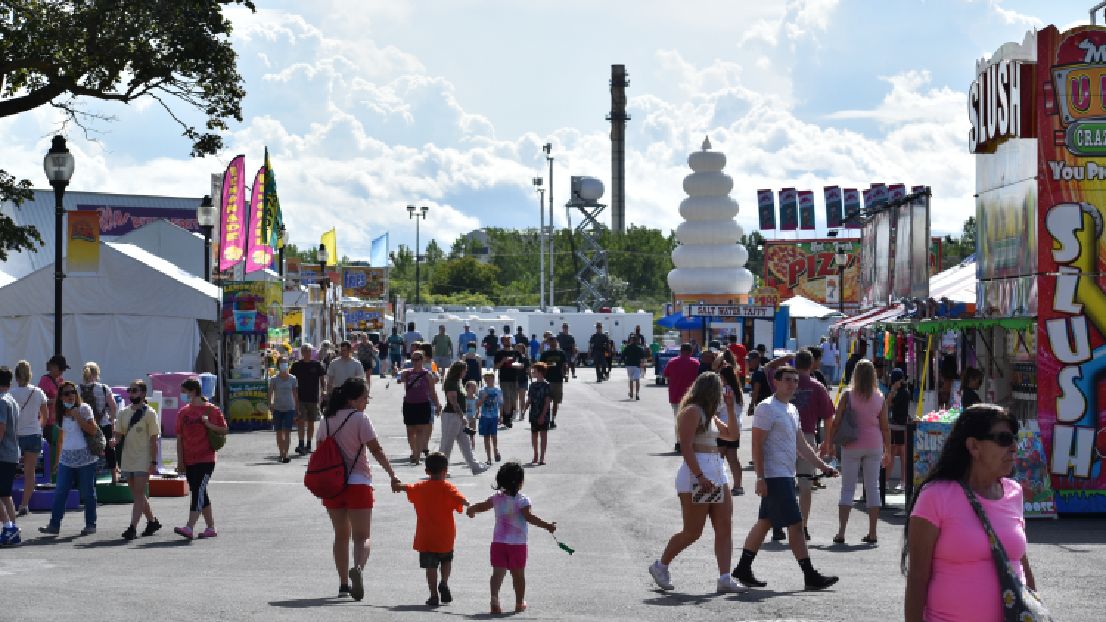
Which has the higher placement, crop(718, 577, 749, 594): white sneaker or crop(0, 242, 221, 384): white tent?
crop(0, 242, 221, 384): white tent

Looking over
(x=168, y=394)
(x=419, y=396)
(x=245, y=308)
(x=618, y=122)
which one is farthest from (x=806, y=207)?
(x=419, y=396)

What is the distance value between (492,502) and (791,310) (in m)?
34.6

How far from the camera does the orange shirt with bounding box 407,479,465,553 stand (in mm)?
10469

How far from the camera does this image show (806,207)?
88.6 m

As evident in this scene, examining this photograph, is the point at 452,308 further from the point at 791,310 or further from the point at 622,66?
the point at 622,66

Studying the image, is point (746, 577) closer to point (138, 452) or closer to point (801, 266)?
point (138, 452)

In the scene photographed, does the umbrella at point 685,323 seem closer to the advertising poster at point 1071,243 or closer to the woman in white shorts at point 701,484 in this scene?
the advertising poster at point 1071,243

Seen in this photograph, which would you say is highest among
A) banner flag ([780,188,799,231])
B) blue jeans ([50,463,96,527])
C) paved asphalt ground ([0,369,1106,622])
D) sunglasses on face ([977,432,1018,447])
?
banner flag ([780,188,799,231])

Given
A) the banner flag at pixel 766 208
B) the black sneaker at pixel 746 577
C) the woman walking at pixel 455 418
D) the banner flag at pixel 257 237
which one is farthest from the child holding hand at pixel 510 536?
the banner flag at pixel 766 208

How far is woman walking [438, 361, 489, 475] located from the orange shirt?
A: 9685 mm

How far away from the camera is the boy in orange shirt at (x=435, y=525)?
1044 centimetres

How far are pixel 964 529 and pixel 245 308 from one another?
25917mm

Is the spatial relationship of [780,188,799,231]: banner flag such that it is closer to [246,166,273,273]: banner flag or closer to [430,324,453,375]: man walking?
[430,324,453,375]: man walking

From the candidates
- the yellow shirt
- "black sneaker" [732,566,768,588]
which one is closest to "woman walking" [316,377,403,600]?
"black sneaker" [732,566,768,588]
